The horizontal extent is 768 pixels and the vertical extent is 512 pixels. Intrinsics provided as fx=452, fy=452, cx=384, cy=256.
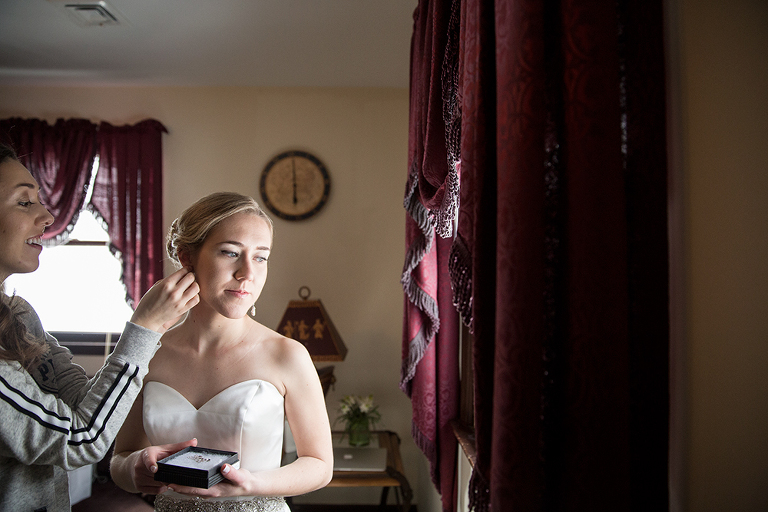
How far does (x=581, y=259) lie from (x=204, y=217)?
3.48 feet

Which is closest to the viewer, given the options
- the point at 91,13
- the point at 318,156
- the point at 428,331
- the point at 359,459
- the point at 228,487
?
the point at 228,487

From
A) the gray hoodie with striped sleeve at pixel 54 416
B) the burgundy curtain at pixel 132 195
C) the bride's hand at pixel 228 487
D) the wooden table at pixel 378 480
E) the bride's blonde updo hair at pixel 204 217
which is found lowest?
the wooden table at pixel 378 480

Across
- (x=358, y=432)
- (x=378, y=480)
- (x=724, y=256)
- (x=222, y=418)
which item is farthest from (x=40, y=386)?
(x=358, y=432)

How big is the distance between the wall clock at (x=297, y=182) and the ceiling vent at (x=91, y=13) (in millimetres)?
1310

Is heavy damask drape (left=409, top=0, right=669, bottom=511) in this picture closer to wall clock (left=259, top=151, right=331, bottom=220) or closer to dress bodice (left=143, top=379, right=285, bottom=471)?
dress bodice (left=143, top=379, right=285, bottom=471)

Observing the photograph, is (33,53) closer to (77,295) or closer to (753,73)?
(77,295)

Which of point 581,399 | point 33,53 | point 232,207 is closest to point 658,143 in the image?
point 581,399

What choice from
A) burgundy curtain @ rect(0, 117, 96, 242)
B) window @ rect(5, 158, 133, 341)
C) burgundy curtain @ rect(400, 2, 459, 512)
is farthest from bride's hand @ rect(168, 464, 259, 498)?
burgundy curtain @ rect(0, 117, 96, 242)

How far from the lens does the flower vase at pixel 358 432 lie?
2777 mm

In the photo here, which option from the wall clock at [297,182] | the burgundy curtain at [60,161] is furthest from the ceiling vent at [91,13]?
the wall clock at [297,182]

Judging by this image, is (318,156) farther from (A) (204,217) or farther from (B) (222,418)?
(B) (222,418)

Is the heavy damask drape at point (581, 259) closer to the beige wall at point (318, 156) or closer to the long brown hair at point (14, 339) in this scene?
the long brown hair at point (14, 339)

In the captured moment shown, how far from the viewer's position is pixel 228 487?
3.55 feet

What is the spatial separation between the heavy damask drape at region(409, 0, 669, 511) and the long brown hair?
102 centimetres
